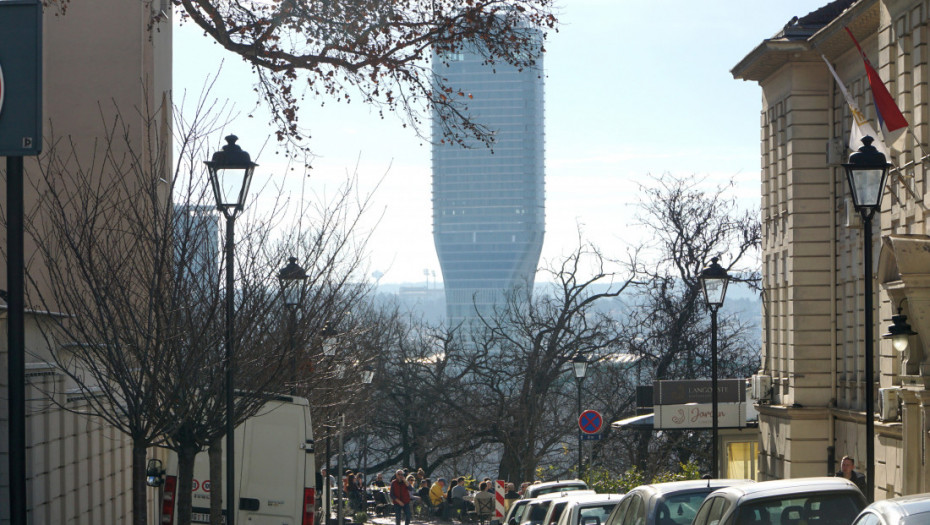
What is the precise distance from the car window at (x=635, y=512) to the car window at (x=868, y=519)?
441 centimetres

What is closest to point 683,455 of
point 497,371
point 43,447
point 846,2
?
point 497,371

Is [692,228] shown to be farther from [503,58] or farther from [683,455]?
[503,58]

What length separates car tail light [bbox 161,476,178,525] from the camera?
1647 cm

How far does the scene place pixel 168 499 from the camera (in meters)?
16.5

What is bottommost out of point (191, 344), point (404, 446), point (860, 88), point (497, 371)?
point (404, 446)

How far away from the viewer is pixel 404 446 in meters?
52.0

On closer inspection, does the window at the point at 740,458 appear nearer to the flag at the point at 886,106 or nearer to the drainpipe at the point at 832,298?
the drainpipe at the point at 832,298

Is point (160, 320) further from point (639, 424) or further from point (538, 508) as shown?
point (639, 424)

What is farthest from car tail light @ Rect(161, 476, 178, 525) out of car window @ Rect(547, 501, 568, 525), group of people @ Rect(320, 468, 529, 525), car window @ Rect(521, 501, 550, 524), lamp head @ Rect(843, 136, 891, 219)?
group of people @ Rect(320, 468, 529, 525)

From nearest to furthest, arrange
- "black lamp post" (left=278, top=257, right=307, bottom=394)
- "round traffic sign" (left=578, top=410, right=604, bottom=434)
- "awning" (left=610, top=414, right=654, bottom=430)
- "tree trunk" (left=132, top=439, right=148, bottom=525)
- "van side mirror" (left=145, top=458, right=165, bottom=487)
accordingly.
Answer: "tree trunk" (left=132, top=439, right=148, bottom=525) < "black lamp post" (left=278, top=257, right=307, bottom=394) < "van side mirror" (left=145, top=458, right=165, bottom=487) < "round traffic sign" (left=578, top=410, right=604, bottom=434) < "awning" (left=610, top=414, right=654, bottom=430)

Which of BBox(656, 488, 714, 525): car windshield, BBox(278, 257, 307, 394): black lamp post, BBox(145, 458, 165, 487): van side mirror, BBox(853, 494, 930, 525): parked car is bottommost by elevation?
BBox(145, 458, 165, 487): van side mirror

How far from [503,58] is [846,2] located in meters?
21.5

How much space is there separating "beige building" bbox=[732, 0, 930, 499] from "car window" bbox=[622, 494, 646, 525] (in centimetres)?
1071

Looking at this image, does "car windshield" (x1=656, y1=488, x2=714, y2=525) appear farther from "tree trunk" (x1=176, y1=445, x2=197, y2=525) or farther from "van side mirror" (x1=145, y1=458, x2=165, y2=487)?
"van side mirror" (x1=145, y1=458, x2=165, y2=487)
